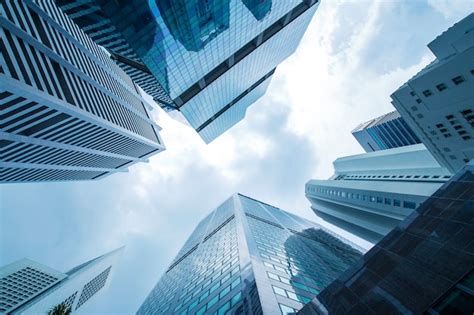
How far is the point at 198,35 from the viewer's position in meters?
46.6

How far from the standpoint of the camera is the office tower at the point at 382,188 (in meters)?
55.3

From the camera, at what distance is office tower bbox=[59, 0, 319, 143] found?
37.2 m

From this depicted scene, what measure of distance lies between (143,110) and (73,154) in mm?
56199

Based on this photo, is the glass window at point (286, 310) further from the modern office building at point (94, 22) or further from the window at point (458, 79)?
the modern office building at point (94, 22)

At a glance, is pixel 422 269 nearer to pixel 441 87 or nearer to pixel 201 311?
pixel 201 311

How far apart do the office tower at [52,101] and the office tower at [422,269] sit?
44.0 meters

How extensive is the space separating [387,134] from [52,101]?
132 metres

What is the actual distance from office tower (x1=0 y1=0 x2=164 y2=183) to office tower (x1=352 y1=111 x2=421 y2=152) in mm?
112453

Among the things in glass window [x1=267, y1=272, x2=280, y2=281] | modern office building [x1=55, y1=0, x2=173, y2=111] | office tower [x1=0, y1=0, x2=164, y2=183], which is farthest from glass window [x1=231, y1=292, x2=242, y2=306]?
modern office building [x1=55, y1=0, x2=173, y2=111]

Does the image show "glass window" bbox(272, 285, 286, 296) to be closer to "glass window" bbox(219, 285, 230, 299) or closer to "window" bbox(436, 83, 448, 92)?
"glass window" bbox(219, 285, 230, 299)

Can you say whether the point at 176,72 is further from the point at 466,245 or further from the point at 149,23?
the point at 466,245

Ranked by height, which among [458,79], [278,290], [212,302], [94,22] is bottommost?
[278,290]

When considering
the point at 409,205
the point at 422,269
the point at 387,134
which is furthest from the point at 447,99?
the point at 387,134

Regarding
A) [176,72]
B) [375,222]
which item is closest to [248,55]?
[176,72]
